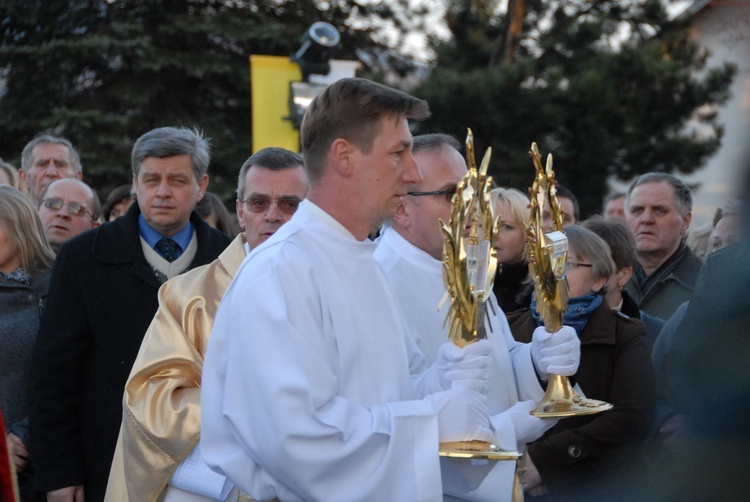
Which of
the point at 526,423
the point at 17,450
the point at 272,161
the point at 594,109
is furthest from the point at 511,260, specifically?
the point at 594,109

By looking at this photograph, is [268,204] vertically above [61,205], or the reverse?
[61,205]

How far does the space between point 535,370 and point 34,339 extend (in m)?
2.56

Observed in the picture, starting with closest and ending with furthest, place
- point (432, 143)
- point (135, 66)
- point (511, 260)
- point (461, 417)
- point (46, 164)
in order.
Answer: point (461, 417), point (432, 143), point (511, 260), point (46, 164), point (135, 66)

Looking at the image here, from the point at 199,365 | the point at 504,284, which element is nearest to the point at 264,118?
the point at 504,284

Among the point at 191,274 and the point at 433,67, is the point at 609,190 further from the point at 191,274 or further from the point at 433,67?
the point at 191,274

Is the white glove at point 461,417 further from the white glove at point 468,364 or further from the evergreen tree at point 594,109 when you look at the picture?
the evergreen tree at point 594,109

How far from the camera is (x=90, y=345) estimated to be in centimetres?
447

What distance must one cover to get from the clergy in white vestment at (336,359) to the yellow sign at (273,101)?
651 cm

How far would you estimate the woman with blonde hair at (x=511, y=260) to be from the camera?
550cm

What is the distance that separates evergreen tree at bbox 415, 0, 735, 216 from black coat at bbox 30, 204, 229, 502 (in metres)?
12.8

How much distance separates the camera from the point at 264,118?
9.51 m

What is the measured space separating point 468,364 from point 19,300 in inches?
115

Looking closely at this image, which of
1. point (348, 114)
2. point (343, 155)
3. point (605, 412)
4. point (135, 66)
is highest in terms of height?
point (135, 66)

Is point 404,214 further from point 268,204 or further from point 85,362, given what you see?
point 85,362
